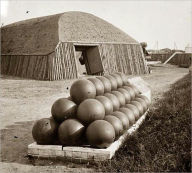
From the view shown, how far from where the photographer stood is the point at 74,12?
2838cm

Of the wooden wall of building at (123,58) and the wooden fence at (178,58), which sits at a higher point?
the wooden wall of building at (123,58)

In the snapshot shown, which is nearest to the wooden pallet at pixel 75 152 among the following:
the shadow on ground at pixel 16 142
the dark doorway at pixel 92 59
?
the shadow on ground at pixel 16 142

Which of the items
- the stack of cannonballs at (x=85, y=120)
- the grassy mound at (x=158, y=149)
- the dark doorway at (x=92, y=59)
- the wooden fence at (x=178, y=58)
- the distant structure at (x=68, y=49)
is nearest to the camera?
the grassy mound at (x=158, y=149)

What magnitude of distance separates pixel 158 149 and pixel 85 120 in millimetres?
1600

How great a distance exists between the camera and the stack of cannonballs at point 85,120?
5984mm

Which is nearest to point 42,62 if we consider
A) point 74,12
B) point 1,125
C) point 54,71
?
point 54,71

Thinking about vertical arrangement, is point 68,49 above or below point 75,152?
above

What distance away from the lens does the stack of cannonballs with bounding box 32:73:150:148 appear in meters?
5.98

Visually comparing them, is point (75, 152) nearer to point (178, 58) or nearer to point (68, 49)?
Answer: point (68, 49)

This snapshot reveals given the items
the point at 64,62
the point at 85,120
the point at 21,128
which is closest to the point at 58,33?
the point at 64,62

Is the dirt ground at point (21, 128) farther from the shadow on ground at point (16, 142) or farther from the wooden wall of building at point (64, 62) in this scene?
the wooden wall of building at point (64, 62)

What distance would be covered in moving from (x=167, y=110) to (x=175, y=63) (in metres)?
39.3

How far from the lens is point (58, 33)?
954 inches

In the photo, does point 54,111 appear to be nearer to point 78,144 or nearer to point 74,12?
point 78,144
